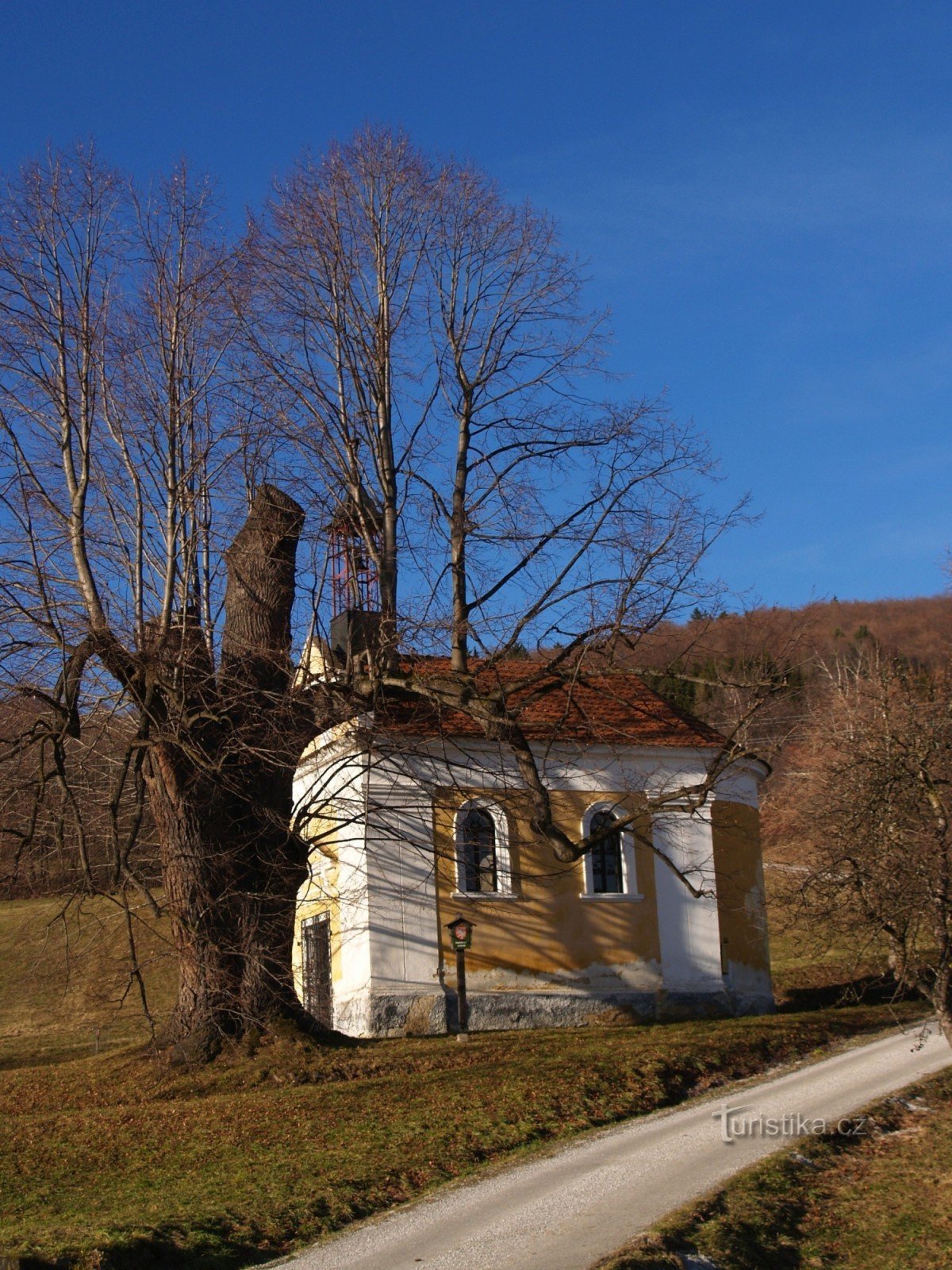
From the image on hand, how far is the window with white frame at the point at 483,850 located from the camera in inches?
795

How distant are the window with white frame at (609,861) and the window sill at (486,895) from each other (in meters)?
1.63

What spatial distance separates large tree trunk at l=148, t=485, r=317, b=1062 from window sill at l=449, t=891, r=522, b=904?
15.5 feet

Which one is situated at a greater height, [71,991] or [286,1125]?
[71,991]

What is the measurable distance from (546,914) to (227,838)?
23.6ft

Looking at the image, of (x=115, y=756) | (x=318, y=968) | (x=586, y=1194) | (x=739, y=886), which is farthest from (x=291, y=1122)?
(x=739, y=886)

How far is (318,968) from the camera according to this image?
20.8m

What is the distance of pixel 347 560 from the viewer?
16.6 metres

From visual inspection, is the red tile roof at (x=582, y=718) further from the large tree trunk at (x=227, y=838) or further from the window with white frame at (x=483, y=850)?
the large tree trunk at (x=227, y=838)

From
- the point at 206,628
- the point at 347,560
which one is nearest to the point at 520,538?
the point at 347,560

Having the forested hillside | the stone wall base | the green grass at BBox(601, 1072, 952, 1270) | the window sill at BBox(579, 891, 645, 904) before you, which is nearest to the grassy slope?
the forested hillside

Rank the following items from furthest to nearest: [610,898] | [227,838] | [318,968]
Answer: [610,898], [318,968], [227,838]

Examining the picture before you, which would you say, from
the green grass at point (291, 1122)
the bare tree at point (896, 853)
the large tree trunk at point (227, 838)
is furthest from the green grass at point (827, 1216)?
the large tree trunk at point (227, 838)

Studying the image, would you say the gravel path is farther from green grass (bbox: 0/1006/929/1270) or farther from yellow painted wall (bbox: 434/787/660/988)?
yellow painted wall (bbox: 434/787/660/988)

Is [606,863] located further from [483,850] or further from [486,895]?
[486,895]
